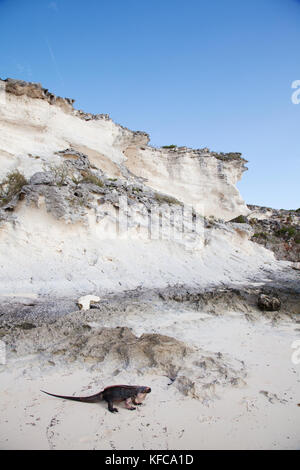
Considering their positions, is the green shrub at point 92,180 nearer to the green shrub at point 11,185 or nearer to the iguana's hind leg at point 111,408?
the green shrub at point 11,185

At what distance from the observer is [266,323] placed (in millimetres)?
4930

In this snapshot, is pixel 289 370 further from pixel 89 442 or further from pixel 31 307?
pixel 31 307

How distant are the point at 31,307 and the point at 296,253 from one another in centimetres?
1880

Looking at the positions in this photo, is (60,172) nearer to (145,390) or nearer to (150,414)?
(145,390)

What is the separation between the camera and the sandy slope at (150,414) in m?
1.91

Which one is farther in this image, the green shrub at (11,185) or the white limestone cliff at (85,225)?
the green shrub at (11,185)

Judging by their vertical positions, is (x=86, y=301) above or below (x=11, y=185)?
below

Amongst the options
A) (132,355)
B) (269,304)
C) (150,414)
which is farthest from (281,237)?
(150,414)

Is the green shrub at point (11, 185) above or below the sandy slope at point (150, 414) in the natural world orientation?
above

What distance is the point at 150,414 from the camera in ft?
7.23

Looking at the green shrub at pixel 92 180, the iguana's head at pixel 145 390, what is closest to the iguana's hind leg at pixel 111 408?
the iguana's head at pixel 145 390

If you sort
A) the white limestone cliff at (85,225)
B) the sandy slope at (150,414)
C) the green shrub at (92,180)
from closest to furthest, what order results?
the sandy slope at (150,414) → the white limestone cliff at (85,225) → the green shrub at (92,180)
